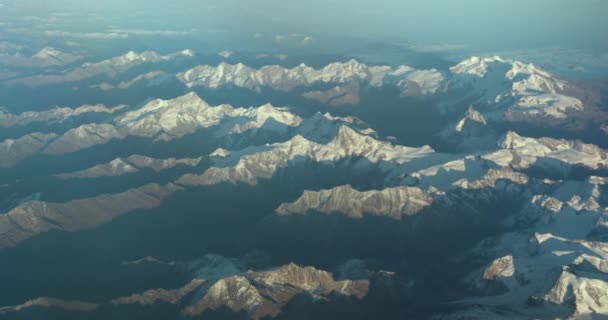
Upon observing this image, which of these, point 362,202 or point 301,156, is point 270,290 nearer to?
point 362,202

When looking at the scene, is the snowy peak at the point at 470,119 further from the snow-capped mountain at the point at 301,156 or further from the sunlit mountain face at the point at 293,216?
the snow-capped mountain at the point at 301,156

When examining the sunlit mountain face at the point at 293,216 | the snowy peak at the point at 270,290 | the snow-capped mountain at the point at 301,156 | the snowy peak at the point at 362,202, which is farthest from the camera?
the snow-capped mountain at the point at 301,156

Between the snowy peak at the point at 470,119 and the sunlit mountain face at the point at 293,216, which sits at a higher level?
the snowy peak at the point at 470,119

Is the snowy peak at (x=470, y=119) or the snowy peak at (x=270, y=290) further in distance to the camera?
the snowy peak at (x=470, y=119)

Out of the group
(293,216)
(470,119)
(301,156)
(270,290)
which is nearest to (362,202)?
(293,216)

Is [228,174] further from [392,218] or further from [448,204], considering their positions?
[448,204]

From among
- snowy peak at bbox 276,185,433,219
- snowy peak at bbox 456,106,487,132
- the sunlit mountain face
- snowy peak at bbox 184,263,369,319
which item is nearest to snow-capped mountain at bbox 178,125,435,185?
the sunlit mountain face

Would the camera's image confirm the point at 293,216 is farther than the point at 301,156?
No

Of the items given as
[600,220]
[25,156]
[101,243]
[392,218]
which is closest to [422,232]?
[392,218]

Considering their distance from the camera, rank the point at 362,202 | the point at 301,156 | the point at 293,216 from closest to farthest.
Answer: the point at 293,216 < the point at 362,202 < the point at 301,156

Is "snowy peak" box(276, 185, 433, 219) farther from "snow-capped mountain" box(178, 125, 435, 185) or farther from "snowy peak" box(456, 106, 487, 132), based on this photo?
"snowy peak" box(456, 106, 487, 132)

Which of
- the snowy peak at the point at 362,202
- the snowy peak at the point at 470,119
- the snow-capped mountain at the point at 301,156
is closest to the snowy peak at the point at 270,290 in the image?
the snowy peak at the point at 362,202
